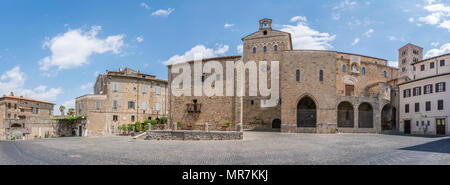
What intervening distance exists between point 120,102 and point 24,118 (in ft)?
87.9

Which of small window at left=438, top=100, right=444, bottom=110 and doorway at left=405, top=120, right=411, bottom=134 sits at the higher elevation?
small window at left=438, top=100, right=444, bottom=110

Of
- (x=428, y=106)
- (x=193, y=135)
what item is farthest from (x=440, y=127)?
(x=193, y=135)

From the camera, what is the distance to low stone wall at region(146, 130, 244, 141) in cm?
1970

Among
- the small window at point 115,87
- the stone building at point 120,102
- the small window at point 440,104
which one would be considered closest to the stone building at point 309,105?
the small window at point 440,104

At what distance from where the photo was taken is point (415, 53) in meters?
62.2

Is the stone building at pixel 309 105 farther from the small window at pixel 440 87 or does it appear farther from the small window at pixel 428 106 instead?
the small window at pixel 440 87

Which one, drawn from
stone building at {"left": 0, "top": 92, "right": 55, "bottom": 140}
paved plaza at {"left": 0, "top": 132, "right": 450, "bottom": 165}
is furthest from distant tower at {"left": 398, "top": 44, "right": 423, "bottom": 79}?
stone building at {"left": 0, "top": 92, "right": 55, "bottom": 140}

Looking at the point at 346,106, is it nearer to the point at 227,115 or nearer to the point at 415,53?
the point at 227,115

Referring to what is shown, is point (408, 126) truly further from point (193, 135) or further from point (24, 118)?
point (24, 118)

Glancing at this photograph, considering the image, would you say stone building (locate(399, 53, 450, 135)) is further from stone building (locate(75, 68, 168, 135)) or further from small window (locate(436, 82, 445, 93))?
stone building (locate(75, 68, 168, 135))

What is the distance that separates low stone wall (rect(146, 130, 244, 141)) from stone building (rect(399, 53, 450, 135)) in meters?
22.2

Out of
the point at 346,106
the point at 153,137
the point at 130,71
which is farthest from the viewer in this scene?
the point at 130,71
